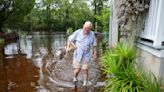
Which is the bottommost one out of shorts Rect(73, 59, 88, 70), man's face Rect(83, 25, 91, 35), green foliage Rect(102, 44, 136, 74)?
shorts Rect(73, 59, 88, 70)

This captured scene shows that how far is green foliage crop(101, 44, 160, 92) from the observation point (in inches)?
187

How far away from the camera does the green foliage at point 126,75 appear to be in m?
4.75

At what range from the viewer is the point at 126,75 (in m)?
5.26

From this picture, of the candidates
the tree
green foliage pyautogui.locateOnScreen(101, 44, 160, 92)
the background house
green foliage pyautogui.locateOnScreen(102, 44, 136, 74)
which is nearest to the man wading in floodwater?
green foliage pyautogui.locateOnScreen(101, 44, 160, 92)

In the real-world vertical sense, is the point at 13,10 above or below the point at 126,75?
above

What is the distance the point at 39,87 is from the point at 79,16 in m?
43.4

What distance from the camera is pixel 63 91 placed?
22.0 ft

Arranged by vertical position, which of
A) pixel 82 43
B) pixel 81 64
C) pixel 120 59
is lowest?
pixel 81 64

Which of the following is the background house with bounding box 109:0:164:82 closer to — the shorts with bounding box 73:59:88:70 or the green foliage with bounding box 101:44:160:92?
the green foliage with bounding box 101:44:160:92

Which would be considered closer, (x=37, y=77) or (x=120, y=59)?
(x=120, y=59)

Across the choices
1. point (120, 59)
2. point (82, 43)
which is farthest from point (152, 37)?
point (82, 43)

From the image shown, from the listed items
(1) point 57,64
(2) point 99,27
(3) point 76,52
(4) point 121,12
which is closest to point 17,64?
(1) point 57,64

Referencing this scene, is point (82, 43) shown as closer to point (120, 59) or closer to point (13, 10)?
point (120, 59)

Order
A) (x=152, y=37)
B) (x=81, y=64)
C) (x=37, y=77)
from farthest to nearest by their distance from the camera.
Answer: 1. (x=37, y=77)
2. (x=81, y=64)
3. (x=152, y=37)
